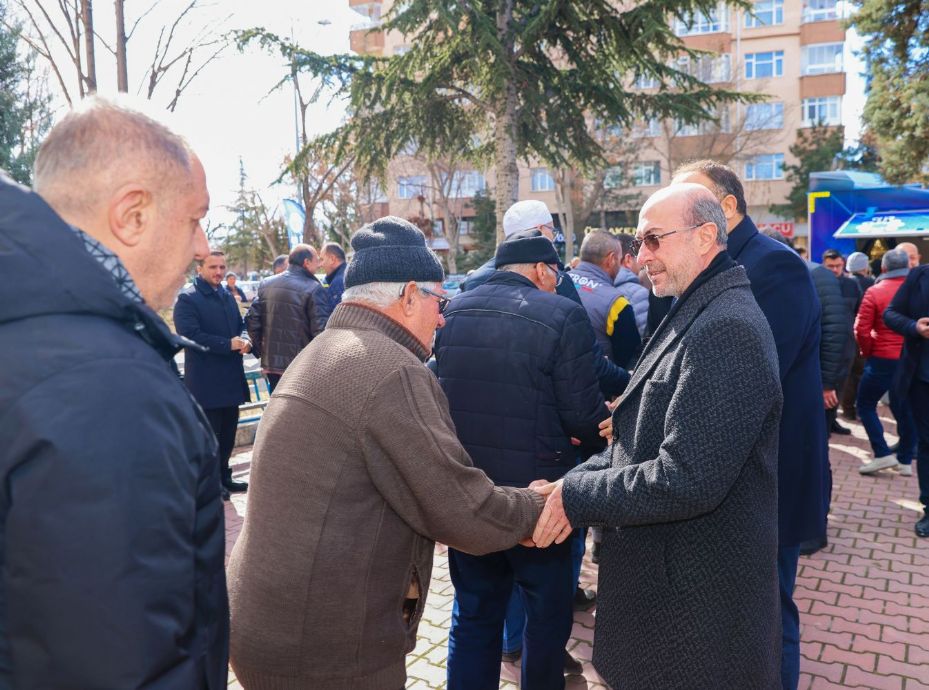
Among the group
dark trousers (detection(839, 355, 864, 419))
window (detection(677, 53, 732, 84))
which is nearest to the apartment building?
window (detection(677, 53, 732, 84))

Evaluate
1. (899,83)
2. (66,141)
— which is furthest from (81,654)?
(899,83)

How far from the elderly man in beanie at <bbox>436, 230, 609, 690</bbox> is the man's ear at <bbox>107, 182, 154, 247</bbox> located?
76.6 inches

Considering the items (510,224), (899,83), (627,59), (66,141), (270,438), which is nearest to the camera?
(66,141)

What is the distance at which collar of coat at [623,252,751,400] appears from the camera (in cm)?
222

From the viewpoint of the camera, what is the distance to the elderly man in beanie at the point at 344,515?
6.46ft

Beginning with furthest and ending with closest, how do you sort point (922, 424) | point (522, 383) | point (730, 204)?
1. point (922, 424)
2. point (522, 383)
3. point (730, 204)

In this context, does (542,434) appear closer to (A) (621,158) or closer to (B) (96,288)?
(B) (96,288)

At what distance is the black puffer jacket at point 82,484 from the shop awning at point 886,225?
52.2ft

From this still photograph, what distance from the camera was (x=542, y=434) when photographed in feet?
10.4

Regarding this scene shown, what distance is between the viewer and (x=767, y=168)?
135ft

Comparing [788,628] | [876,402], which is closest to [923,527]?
[876,402]

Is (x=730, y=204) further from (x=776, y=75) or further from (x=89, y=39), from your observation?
(x=776, y=75)

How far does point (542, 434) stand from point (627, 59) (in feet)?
37.4

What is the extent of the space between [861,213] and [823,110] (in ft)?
95.7
